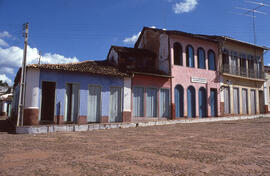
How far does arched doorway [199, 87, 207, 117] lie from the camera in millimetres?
17969

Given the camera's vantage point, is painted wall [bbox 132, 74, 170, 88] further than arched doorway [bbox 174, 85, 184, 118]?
No

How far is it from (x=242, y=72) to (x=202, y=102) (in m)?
6.01

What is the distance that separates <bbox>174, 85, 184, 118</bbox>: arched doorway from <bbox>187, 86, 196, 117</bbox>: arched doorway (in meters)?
0.67

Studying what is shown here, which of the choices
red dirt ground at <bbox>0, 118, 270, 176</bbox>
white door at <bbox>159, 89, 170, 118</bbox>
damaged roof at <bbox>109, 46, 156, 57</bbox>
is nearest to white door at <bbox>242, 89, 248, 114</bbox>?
white door at <bbox>159, 89, 170, 118</bbox>

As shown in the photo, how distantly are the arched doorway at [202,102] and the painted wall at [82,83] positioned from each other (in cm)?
742

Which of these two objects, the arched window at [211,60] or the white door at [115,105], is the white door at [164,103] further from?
the arched window at [211,60]

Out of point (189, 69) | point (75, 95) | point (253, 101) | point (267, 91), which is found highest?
point (189, 69)

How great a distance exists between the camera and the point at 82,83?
43.5ft

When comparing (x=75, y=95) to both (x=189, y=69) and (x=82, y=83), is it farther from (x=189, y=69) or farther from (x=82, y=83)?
(x=189, y=69)

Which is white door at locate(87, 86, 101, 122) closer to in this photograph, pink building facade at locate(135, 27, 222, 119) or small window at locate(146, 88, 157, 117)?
small window at locate(146, 88, 157, 117)

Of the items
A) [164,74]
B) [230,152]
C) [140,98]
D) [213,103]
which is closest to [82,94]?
[140,98]

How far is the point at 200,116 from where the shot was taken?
17844 mm

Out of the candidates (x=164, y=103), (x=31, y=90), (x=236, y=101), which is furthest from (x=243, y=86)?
(x=31, y=90)

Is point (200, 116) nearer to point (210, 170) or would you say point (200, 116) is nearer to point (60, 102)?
point (60, 102)
